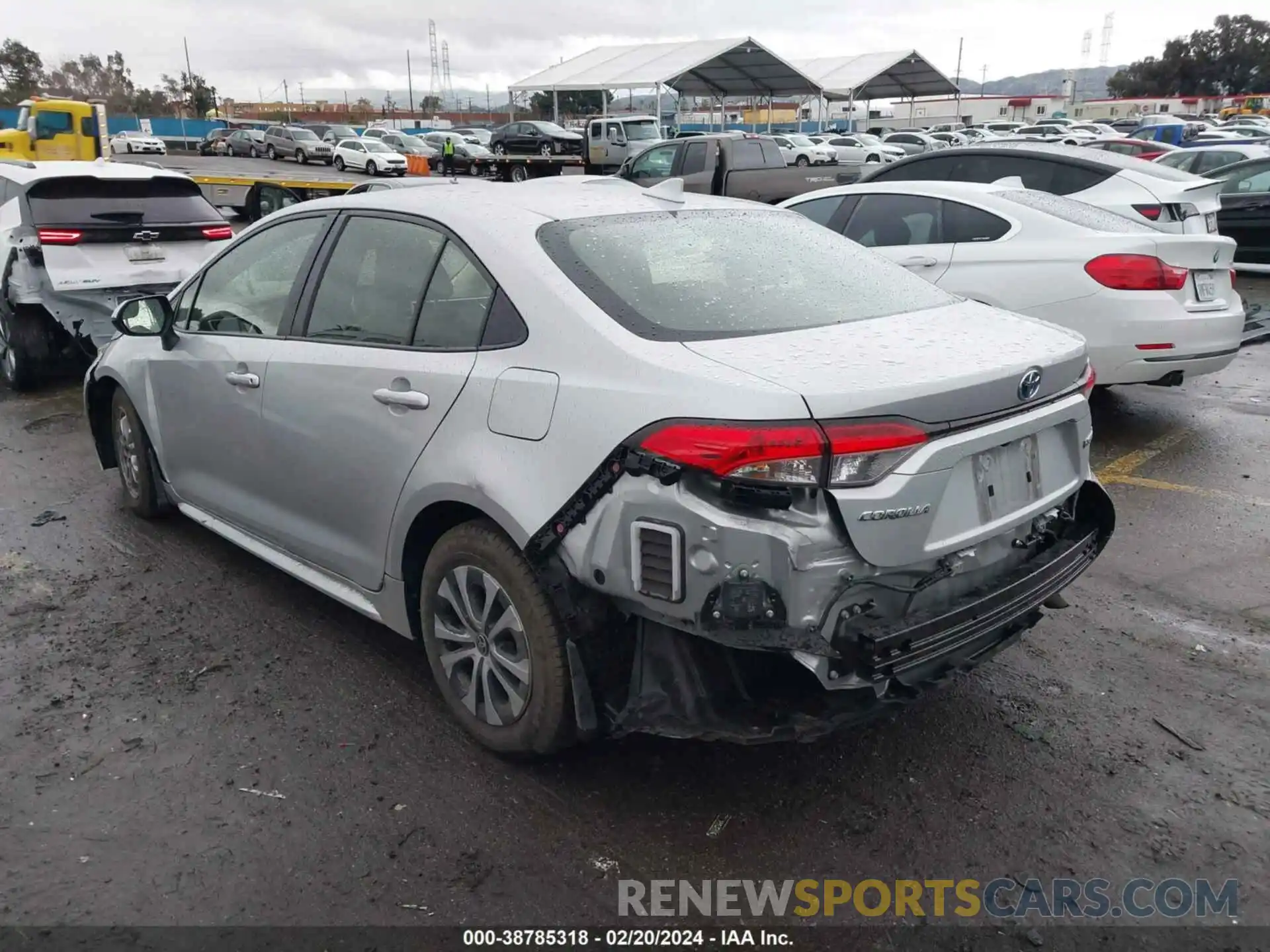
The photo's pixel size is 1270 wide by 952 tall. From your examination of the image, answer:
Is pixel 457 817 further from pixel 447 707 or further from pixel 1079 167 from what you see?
pixel 1079 167

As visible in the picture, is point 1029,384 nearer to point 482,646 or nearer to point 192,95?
point 482,646

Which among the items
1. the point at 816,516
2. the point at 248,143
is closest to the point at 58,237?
the point at 816,516

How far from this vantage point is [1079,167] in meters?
8.32

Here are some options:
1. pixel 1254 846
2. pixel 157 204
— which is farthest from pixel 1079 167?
pixel 157 204

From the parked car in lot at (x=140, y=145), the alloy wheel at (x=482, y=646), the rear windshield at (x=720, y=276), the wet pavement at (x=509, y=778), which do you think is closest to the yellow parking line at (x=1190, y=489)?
the wet pavement at (x=509, y=778)

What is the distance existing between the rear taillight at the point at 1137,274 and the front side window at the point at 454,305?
452cm

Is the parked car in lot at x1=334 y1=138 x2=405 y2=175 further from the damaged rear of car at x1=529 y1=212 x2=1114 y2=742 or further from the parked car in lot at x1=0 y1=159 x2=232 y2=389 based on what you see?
the damaged rear of car at x1=529 y1=212 x2=1114 y2=742

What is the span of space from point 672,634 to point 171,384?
2936 mm

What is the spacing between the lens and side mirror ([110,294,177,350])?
447cm

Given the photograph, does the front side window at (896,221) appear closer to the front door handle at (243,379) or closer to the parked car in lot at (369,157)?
the front door handle at (243,379)

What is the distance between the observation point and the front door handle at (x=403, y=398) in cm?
318

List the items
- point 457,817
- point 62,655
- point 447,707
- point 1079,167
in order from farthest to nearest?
point 1079,167
point 62,655
point 447,707
point 457,817

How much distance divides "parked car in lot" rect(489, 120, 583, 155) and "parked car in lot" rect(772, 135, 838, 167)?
7463 mm

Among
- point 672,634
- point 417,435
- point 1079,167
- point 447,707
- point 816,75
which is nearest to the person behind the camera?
point 672,634
